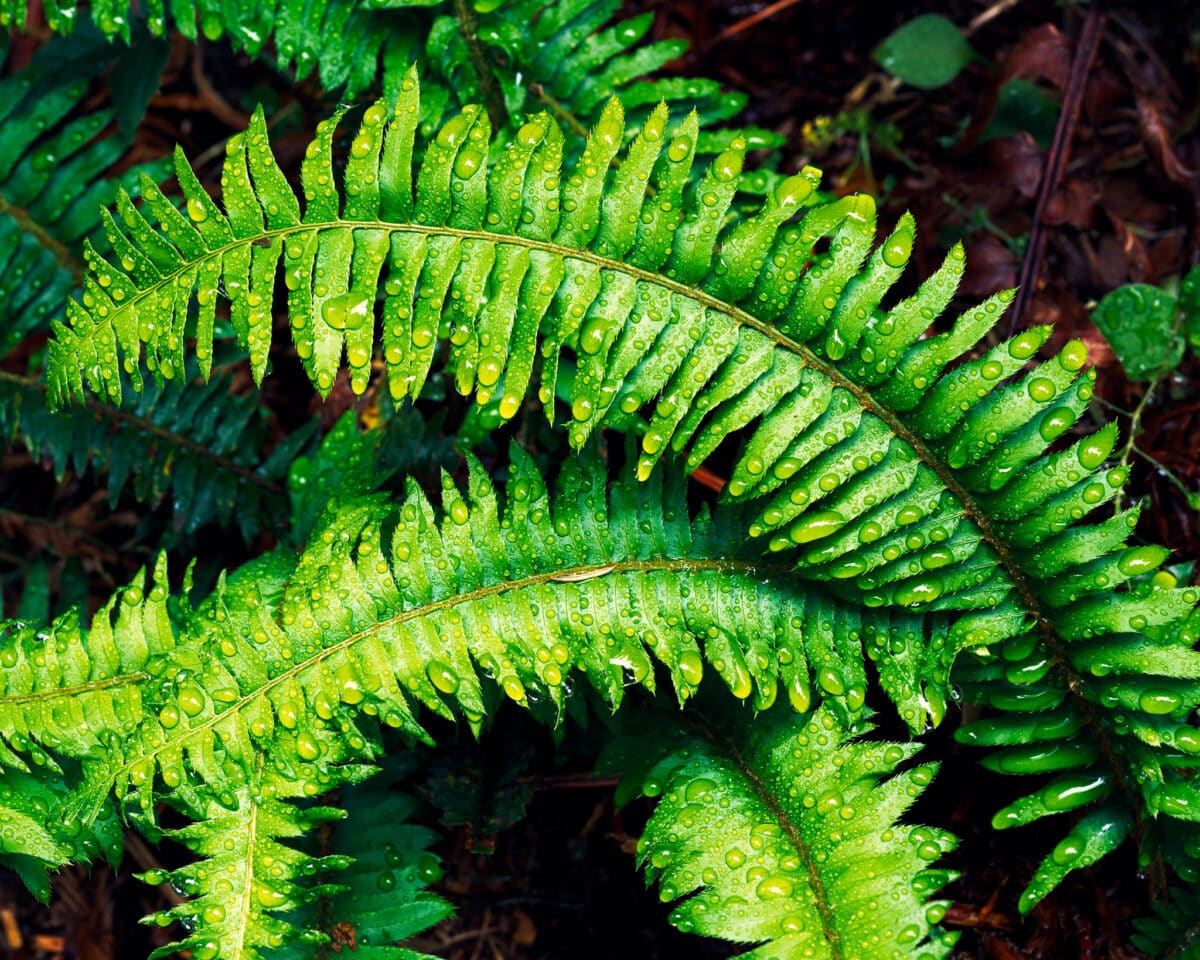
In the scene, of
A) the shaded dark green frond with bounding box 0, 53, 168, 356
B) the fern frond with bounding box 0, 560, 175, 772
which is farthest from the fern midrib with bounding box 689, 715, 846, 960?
the shaded dark green frond with bounding box 0, 53, 168, 356

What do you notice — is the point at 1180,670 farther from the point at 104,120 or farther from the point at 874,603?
the point at 104,120

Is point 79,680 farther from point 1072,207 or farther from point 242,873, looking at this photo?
point 1072,207

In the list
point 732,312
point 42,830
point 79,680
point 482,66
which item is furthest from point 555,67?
point 42,830

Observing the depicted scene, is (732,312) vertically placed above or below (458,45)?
below

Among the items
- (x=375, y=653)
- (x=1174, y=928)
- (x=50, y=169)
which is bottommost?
(x=1174, y=928)

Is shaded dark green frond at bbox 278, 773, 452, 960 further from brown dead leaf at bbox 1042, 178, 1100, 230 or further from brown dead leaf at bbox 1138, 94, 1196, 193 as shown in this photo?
brown dead leaf at bbox 1138, 94, 1196, 193
